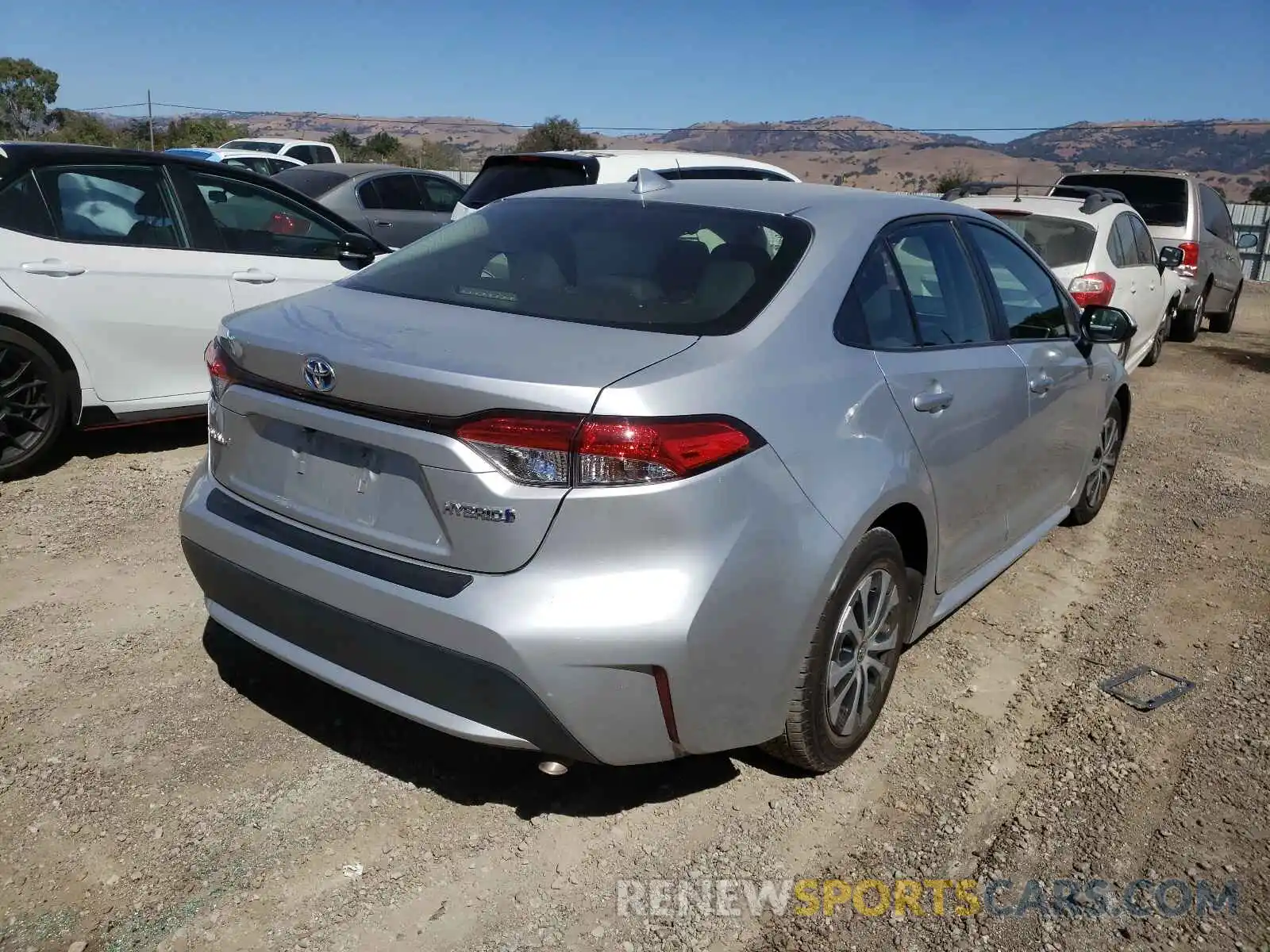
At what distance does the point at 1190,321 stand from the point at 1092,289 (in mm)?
5447

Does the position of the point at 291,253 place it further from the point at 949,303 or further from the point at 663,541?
the point at 663,541

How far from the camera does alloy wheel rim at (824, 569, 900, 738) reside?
3006 mm

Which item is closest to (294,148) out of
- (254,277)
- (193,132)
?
(193,132)

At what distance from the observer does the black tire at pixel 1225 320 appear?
1374cm

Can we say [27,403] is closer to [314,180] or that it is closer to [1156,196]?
[314,180]

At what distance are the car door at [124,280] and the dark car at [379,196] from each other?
19.4ft

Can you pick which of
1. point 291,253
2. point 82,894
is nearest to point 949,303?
point 82,894

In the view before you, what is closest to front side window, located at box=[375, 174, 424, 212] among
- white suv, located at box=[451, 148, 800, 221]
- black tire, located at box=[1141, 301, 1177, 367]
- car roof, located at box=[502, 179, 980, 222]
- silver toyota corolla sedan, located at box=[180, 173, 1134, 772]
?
white suv, located at box=[451, 148, 800, 221]

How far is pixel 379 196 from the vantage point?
1246cm

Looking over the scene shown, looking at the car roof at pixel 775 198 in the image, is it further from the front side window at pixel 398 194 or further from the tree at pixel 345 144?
the tree at pixel 345 144

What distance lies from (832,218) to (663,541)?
1371mm

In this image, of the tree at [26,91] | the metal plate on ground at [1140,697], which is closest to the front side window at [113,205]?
the metal plate on ground at [1140,697]

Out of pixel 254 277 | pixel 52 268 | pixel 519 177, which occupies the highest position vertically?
pixel 519 177

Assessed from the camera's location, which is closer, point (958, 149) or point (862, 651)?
point (862, 651)
